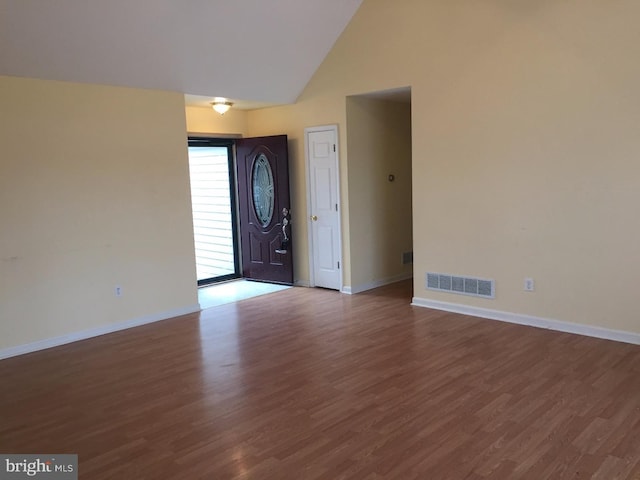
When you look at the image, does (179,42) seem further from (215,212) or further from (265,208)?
(215,212)

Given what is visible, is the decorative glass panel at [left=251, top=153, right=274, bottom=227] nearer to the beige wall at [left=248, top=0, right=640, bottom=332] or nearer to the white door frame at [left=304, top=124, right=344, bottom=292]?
the white door frame at [left=304, top=124, right=344, bottom=292]

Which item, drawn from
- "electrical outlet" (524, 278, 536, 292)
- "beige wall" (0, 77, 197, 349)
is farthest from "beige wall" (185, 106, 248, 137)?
"electrical outlet" (524, 278, 536, 292)

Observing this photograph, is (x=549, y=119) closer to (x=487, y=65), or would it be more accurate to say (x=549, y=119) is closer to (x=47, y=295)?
(x=487, y=65)

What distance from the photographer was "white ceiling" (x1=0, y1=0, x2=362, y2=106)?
4062 millimetres

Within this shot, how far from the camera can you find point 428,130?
531 centimetres

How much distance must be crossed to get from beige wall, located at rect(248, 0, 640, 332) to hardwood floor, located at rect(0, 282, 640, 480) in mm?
581

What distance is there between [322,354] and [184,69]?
3.09 metres

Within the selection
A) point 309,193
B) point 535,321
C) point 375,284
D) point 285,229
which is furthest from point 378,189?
point 535,321

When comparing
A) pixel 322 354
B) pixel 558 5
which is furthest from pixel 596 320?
pixel 558 5

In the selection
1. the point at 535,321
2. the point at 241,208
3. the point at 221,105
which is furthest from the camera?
the point at 241,208

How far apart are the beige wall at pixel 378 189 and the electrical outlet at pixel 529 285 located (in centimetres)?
213

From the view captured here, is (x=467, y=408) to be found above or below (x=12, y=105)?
below

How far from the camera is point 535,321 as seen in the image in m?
4.77

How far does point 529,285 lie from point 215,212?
14.6 ft
